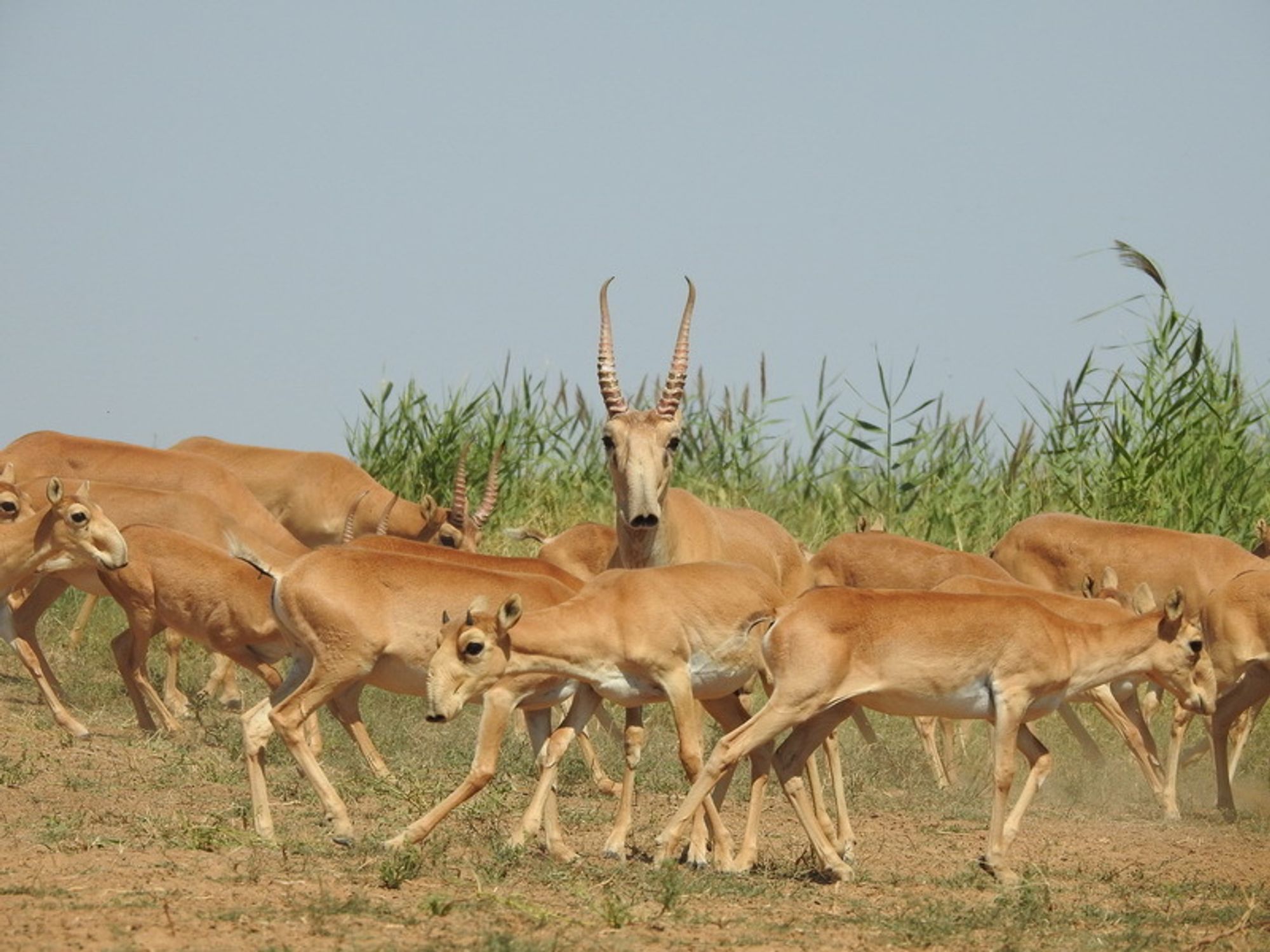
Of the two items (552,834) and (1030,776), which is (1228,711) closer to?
(1030,776)

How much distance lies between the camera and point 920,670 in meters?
9.90

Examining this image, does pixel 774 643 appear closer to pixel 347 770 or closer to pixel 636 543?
pixel 636 543

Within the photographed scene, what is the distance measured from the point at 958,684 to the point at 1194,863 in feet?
7.93

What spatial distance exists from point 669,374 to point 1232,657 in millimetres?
4673

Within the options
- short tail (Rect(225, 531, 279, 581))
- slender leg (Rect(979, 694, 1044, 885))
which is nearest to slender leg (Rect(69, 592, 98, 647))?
short tail (Rect(225, 531, 279, 581))

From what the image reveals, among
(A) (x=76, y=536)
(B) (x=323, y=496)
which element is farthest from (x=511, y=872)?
(B) (x=323, y=496)

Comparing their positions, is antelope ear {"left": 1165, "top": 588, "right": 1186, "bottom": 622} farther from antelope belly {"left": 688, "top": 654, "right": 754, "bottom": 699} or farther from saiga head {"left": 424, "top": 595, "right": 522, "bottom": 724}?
saiga head {"left": 424, "top": 595, "right": 522, "bottom": 724}

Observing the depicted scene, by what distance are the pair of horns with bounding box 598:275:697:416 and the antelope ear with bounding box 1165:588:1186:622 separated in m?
3.37

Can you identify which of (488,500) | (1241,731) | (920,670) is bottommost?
(1241,731)

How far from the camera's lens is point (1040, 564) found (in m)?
16.5

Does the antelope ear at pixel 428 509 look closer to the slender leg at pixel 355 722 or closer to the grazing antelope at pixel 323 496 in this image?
the grazing antelope at pixel 323 496

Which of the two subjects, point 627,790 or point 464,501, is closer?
point 627,790

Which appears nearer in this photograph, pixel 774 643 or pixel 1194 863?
pixel 774 643

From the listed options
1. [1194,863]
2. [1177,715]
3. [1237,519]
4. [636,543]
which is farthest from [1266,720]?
[636,543]
